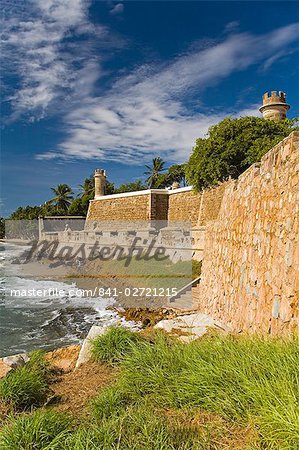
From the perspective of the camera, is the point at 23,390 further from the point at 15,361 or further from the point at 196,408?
the point at 196,408

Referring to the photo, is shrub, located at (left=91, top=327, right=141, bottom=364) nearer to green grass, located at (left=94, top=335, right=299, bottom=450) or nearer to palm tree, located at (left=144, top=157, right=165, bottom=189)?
green grass, located at (left=94, top=335, right=299, bottom=450)

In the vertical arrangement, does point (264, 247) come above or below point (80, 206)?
below

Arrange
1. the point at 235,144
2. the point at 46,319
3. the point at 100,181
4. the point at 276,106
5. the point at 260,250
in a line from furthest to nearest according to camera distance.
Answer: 1. the point at 100,181
2. the point at 276,106
3. the point at 235,144
4. the point at 46,319
5. the point at 260,250

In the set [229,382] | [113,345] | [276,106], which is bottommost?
[113,345]

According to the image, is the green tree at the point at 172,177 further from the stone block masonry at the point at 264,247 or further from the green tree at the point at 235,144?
the stone block masonry at the point at 264,247

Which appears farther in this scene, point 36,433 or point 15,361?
point 15,361

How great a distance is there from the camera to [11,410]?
2672 mm

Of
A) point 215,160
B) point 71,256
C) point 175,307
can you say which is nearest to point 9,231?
point 71,256

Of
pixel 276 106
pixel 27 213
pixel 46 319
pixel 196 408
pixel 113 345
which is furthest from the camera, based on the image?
pixel 27 213

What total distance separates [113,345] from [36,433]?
A: 1812 millimetres

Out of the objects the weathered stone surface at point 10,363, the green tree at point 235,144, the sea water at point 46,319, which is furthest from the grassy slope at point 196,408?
the green tree at point 235,144

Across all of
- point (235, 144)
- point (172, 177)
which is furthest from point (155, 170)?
point (235, 144)

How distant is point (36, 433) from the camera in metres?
2.02

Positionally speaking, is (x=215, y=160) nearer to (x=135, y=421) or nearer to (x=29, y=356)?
(x=29, y=356)
